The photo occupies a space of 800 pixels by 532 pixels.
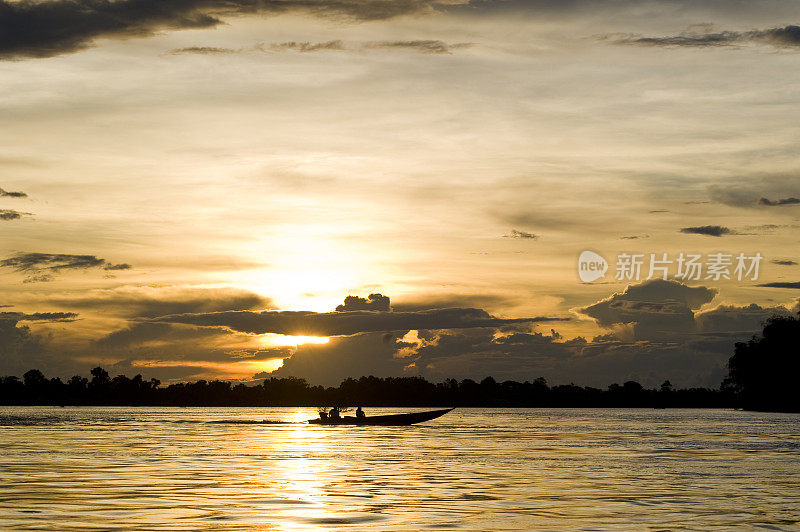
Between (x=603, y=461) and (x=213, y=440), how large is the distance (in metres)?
42.5

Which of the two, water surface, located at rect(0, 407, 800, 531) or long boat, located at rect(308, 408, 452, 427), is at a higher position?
long boat, located at rect(308, 408, 452, 427)

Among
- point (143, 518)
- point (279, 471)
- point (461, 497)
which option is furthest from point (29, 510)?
point (279, 471)

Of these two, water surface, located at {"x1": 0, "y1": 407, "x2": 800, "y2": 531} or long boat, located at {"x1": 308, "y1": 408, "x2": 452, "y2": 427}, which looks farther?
long boat, located at {"x1": 308, "y1": 408, "x2": 452, "y2": 427}

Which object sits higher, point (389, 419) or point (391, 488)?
point (389, 419)

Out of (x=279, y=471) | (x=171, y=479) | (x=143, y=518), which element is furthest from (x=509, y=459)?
(x=143, y=518)

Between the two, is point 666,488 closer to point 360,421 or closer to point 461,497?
point 461,497

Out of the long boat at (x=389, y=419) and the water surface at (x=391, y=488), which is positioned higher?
the long boat at (x=389, y=419)

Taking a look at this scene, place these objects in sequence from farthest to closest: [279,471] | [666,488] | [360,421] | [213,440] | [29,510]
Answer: [360,421], [213,440], [279,471], [666,488], [29,510]

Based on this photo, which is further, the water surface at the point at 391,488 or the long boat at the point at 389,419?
the long boat at the point at 389,419

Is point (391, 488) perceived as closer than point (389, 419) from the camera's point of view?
Yes

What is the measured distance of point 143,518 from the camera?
3397cm

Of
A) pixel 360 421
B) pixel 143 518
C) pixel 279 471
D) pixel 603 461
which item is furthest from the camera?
pixel 360 421

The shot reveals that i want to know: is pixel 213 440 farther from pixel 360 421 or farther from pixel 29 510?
pixel 29 510

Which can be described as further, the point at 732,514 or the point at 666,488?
the point at 666,488
